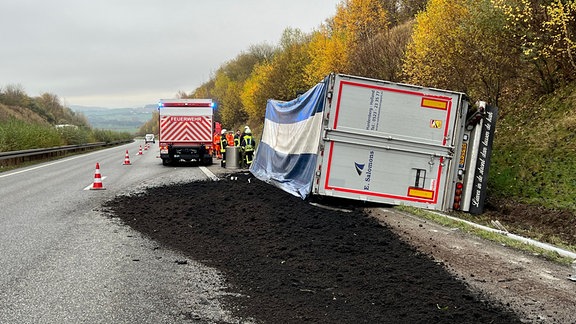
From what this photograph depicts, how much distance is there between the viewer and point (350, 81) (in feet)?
26.5

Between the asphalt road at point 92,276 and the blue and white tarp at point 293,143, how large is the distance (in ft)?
12.0

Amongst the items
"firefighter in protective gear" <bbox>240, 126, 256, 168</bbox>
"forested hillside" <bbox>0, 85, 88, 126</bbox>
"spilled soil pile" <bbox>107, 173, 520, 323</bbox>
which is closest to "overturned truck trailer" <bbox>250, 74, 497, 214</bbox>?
"spilled soil pile" <bbox>107, 173, 520, 323</bbox>

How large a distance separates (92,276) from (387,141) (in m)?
5.39

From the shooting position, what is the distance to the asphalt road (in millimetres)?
3629

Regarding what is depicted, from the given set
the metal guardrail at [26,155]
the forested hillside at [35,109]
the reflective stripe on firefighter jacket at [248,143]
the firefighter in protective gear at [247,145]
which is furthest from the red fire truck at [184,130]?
the forested hillside at [35,109]

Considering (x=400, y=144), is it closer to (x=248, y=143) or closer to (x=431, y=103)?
(x=431, y=103)

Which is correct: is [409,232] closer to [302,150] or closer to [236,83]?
[302,150]

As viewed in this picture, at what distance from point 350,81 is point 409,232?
306cm

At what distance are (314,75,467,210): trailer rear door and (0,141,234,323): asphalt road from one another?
12.0 ft

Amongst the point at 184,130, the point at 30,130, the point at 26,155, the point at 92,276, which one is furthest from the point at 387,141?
the point at 30,130

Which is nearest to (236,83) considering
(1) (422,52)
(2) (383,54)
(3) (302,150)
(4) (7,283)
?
(2) (383,54)

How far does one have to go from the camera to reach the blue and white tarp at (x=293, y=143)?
8.67 m

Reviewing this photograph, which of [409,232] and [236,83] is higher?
[236,83]

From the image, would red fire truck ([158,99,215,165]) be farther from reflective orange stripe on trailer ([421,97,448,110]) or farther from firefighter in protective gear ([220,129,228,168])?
reflective orange stripe on trailer ([421,97,448,110])
